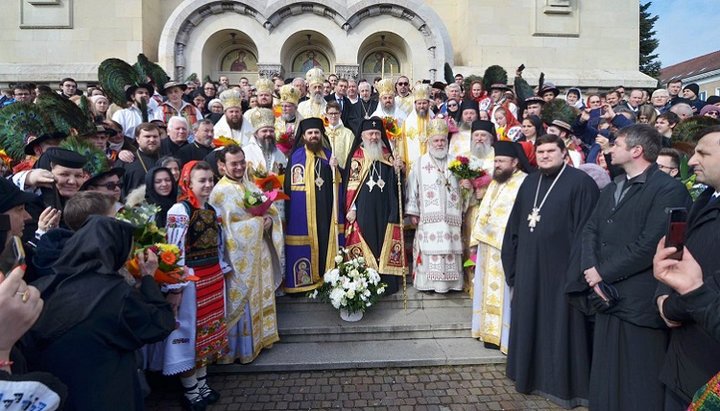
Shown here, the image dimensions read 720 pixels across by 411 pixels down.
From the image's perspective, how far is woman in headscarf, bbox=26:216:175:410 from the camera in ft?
6.64

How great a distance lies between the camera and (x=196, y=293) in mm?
3961

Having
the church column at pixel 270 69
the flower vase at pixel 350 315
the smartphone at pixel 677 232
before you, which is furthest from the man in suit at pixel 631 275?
the church column at pixel 270 69

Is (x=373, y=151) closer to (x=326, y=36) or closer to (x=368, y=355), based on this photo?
(x=368, y=355)

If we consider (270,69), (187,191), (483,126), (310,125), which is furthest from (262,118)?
(270,69)

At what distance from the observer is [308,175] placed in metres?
5.88

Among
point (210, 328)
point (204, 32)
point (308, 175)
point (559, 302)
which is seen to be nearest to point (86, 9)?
point (204, 32)

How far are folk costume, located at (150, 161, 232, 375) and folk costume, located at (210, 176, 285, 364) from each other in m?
0.24

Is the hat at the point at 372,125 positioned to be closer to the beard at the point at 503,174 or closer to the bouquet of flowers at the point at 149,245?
the beard at the point at 503,174

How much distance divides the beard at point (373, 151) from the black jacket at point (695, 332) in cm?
392

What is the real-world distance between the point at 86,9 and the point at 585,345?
18.2 meters

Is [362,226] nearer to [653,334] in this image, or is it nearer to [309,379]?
[309,379]

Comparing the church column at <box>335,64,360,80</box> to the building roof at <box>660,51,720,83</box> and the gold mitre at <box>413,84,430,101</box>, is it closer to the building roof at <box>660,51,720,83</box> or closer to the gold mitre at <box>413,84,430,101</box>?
the gold mitre at <box>413,84,430,101</box>

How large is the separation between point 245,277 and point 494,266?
111 inches

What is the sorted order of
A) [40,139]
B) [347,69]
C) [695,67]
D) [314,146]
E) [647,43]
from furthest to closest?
[695,67], [647,43], [347,69], [314,146], [40,139]
